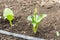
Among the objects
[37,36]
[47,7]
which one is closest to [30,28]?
[37,36]

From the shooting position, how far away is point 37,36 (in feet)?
6.34

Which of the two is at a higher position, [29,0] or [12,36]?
[29,0]

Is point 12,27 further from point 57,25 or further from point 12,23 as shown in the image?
point 57,25

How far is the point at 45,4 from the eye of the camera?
7.75 feet

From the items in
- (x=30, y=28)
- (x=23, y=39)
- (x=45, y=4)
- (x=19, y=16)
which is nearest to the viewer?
(x=23, y=39)

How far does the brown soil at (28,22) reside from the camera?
1961mm

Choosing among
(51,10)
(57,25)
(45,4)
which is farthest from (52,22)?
(45,4)

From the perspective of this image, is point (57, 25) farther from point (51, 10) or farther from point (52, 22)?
point (51, 10)

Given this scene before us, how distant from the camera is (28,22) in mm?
2102

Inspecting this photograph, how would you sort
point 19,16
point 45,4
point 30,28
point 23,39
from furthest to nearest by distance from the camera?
point 45,4 < point 19,16 < point 30,28 < point 23,39

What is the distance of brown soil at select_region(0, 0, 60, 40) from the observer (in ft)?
6.43

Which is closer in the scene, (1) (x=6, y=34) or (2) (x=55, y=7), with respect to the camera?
(1) (x=6, y=34)

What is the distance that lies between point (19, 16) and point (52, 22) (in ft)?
1.38

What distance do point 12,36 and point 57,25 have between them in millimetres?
526
